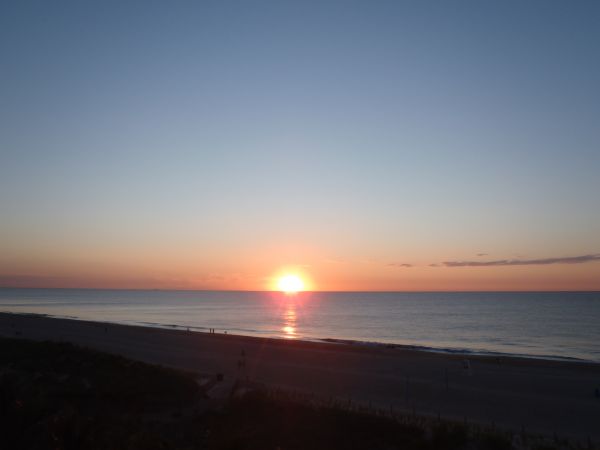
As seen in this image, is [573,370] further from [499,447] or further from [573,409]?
[499,447]

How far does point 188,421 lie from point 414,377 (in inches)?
661

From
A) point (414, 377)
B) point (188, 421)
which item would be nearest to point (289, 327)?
point (414, 377)

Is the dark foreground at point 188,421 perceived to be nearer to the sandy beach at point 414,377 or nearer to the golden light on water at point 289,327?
the sandy beach at point 414,377

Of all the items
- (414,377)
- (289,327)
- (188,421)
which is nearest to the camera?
(188,421)

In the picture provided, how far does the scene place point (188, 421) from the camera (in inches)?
715

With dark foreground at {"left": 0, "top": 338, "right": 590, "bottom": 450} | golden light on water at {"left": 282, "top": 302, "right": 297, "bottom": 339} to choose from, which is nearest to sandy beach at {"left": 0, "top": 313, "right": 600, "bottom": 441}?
dark foreground at {"left": 0, "top": 338, "right": 590, "bottom": 450}

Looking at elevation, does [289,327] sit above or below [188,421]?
above

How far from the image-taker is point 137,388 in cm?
2147

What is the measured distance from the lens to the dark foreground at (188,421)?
13.4 m

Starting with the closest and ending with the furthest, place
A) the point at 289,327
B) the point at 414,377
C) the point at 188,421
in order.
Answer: the point at 188,421, the point at 414,377, the point at 289,327

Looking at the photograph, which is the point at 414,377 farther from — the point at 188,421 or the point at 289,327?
the point at 289,327

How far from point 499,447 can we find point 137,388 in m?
14.1

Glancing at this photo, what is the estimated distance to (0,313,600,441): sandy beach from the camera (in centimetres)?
2223

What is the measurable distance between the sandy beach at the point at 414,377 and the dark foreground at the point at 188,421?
4.08 metres
